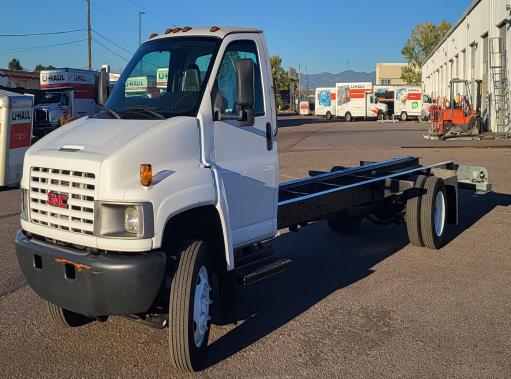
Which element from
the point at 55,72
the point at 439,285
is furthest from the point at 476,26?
the point at 439,285

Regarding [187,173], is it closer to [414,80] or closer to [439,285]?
[439,285]

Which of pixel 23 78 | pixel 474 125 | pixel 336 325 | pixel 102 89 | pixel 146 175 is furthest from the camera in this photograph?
pixel 23 78

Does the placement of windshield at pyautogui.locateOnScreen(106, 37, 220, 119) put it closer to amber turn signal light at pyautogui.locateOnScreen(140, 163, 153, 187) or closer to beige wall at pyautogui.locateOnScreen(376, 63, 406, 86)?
amber turn signal light at pyautogui.locateOnScreen(140, 163, 153, 187)

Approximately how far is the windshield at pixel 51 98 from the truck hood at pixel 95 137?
81.7 ft

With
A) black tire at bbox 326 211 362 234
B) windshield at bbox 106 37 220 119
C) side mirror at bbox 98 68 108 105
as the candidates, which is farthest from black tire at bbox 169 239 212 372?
black tire at bbox 326 211 362 234

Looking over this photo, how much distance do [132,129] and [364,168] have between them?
5625mm

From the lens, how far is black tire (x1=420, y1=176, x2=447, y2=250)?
7.97 meters

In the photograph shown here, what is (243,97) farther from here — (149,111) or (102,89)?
(102,89)

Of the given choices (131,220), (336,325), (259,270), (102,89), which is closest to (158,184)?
(131,220)

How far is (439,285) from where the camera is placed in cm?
654

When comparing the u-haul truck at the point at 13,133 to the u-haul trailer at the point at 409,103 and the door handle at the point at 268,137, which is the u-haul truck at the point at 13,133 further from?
the u-haul trailer at the point at 409,103

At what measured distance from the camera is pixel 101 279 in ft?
12.8

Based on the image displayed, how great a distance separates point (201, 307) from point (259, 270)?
72cm

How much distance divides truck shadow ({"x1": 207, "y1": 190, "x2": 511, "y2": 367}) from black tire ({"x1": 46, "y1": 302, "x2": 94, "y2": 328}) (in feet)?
4.34
